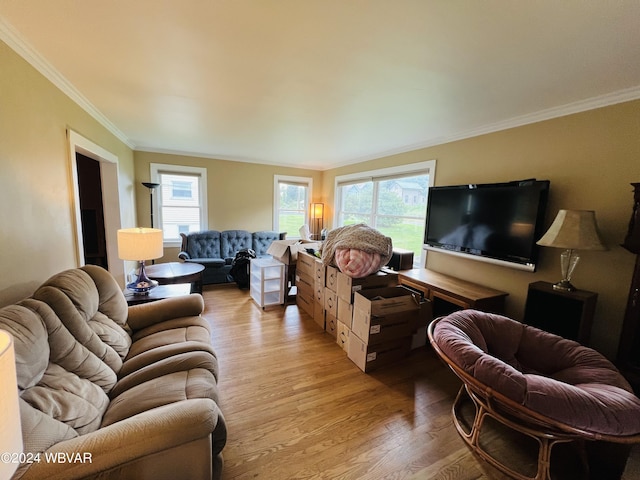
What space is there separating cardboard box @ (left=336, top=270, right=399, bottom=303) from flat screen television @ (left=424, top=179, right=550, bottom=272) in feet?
3.21

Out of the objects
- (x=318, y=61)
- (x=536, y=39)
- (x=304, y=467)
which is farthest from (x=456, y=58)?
(x=304, y=467)

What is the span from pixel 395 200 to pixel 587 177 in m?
2.33

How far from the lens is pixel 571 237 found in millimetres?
1967

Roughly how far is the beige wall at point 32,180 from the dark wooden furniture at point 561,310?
3.72m

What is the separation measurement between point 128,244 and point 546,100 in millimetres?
3779

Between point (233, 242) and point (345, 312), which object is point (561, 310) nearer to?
point (345, 312)

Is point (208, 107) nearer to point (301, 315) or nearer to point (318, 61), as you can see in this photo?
point (318, 61)

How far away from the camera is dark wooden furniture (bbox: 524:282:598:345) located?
2.01 metres

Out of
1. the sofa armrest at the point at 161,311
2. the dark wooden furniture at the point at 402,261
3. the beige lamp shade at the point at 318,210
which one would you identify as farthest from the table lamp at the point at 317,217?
the sofa armrest at the point at 161,311

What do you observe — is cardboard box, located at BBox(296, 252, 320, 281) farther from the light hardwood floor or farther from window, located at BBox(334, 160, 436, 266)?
window, located at BBox(334, 160, 436, 266)

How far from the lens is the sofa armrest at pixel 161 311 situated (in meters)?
2.01

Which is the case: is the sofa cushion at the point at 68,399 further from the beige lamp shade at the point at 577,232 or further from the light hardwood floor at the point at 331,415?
the beige lamp shade at the point at 577,232

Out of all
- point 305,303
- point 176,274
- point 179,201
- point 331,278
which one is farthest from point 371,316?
point 179,201

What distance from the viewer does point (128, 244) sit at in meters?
2.25
